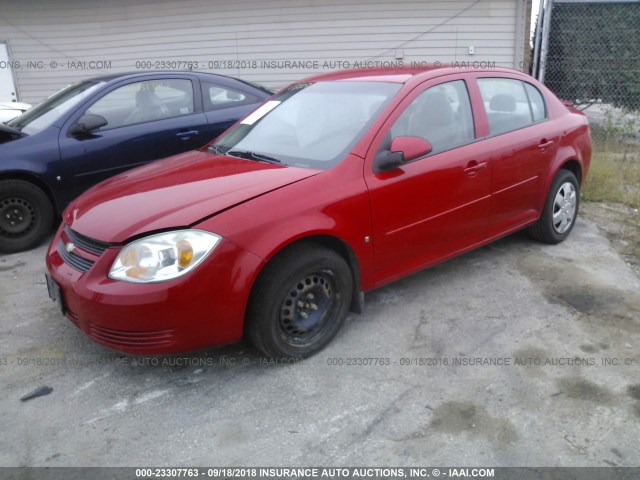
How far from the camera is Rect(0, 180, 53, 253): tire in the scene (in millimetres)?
4941

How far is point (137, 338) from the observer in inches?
113

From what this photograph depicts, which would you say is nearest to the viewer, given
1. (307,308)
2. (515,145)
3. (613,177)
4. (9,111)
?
(307,308)

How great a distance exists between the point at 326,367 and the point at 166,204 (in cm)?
128

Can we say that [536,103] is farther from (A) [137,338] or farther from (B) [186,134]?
(A) [137,338]

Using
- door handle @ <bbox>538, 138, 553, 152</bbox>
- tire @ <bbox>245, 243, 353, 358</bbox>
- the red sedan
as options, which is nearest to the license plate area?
the red sedan

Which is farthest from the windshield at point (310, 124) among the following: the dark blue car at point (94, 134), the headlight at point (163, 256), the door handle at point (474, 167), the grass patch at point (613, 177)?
the grass patch at point (613, 177)

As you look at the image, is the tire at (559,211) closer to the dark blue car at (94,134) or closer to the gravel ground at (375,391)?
the gravel ground at (375,391)

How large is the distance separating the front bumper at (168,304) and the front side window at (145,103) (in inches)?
112

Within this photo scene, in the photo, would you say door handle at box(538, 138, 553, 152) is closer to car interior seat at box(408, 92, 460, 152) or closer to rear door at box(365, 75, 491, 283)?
rear door at box(365, 75, 491, 283)

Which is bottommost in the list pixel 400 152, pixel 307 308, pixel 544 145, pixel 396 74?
pixel 307 308

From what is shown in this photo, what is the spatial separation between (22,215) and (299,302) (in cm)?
318

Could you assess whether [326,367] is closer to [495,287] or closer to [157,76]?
[495,287]

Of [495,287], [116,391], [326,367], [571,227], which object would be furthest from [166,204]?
[571,227]

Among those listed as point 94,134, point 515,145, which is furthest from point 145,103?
point 515,145
